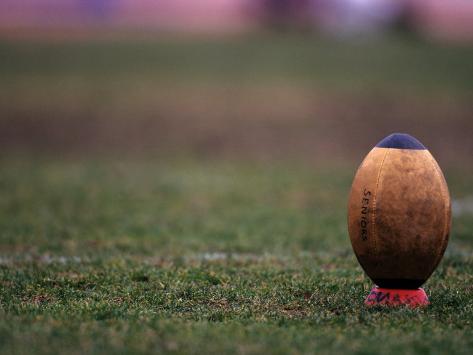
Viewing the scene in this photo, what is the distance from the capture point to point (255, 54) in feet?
90.4

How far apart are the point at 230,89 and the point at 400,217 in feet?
53.9

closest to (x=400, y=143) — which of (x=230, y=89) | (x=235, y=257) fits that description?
(x=235, y=257)

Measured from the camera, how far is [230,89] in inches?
837

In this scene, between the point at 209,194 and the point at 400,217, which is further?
the point at 209,194

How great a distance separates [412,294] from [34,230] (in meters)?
4.57

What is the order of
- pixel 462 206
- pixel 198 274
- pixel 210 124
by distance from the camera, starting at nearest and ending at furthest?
pixel 198 274, pixel 462 206, pixel 210 124

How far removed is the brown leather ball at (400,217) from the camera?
5.07m

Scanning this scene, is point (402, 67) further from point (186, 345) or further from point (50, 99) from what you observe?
point (186, 345)

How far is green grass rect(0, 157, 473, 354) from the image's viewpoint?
4414 mm

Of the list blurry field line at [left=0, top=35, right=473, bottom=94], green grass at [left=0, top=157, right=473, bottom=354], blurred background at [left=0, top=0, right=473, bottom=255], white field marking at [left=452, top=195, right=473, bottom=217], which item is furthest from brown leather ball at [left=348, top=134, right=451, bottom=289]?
blurry field line at [left=0, top=35, right=473, bottom=94]

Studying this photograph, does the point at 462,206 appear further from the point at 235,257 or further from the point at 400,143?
the point at 400,143

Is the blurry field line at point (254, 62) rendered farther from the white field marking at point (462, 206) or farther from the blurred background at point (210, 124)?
the white field marking at point (462, 206)

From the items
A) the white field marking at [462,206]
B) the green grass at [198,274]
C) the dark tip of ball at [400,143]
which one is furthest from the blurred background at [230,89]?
the dark tip of ball at [400,143]

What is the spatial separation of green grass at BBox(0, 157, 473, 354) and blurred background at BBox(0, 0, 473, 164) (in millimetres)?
4944
